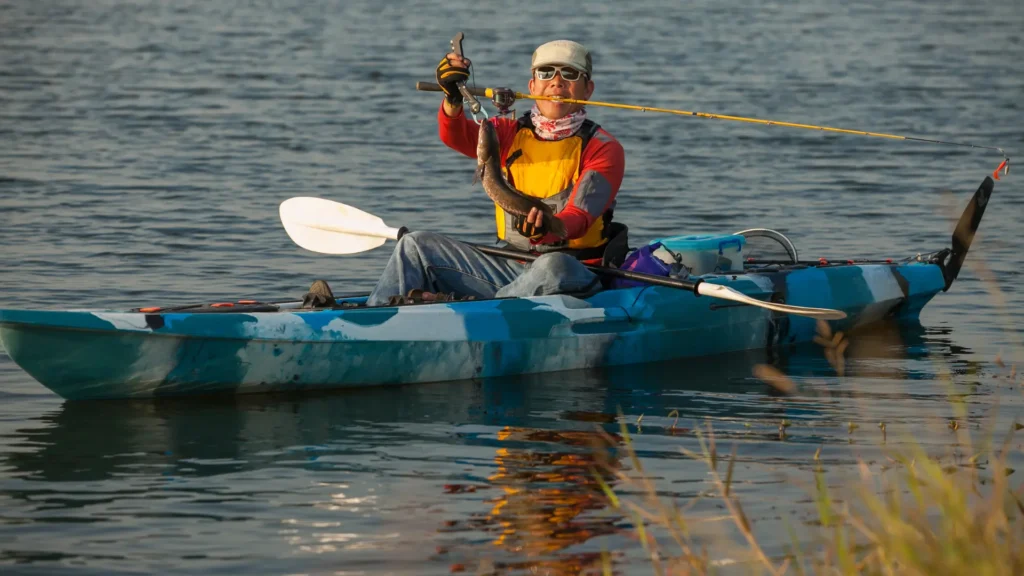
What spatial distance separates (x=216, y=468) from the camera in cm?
622

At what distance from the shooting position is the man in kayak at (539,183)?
774 centimetres

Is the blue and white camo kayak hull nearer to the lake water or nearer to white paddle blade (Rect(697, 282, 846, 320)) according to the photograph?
the lake water

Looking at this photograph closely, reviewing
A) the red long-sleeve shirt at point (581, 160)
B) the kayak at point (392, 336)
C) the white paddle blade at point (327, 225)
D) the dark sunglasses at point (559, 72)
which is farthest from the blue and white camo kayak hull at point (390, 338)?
the white paddle blade at point (327, 225)

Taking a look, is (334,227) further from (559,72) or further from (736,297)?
(736,297)

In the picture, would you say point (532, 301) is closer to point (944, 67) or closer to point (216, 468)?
point (216, 468)

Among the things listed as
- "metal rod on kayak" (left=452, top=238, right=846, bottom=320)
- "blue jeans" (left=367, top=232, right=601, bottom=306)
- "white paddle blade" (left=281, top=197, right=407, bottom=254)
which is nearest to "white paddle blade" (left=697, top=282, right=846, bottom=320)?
"metal rod on kayak" (left=452, top=238, right=846, bottom=320)

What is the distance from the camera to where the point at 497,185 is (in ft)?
24.1

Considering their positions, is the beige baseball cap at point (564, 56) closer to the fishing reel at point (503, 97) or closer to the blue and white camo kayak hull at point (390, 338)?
the fishing reel at point (503, 97)

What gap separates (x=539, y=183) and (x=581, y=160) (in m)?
0.23

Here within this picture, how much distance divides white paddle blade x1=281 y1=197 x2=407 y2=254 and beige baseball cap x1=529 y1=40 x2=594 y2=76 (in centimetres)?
143

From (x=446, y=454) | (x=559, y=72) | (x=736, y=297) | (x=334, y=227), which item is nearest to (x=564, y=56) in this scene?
(x=559, y=72)

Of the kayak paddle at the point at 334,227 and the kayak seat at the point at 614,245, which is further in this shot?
the kayak paddle at the point at 334,227

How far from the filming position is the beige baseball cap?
25.5ft

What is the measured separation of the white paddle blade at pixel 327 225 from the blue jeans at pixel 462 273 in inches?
34.4
